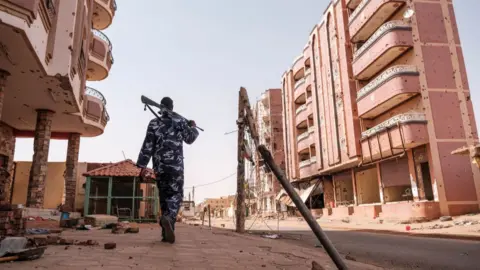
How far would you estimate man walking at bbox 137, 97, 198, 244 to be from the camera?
15.1ft

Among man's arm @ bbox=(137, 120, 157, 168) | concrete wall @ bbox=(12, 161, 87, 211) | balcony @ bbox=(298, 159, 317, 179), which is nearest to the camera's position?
man's arm @ bbox=(137, 120, 157, 168)

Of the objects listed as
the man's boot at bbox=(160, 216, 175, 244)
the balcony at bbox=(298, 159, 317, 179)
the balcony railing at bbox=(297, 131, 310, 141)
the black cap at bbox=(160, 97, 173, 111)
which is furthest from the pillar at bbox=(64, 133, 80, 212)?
the balcony railing at bbox=(297, 131, 310, 141)

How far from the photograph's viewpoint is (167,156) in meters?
4.78

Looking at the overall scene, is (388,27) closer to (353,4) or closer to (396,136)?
(353,4)

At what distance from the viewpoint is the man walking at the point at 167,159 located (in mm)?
4590

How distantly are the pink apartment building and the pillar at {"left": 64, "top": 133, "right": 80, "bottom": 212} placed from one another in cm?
1749

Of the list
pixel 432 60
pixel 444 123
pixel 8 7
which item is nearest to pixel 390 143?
pixel 444 123

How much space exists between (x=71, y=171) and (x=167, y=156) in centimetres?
1481

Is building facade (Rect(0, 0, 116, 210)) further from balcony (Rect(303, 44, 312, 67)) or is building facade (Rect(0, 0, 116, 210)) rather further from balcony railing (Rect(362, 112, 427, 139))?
balcony (Rect(303, 44, 312, 67))

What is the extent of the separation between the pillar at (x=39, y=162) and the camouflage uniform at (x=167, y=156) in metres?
11.1

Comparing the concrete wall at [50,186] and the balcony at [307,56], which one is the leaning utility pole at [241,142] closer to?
the concrete wall at [50,186]

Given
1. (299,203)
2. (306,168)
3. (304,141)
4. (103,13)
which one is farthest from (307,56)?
(299,203)

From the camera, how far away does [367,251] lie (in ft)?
21.7

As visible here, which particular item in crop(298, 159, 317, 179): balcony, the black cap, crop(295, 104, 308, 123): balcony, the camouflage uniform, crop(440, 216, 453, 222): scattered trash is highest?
crop(295, 104, 308, 123): balcony
